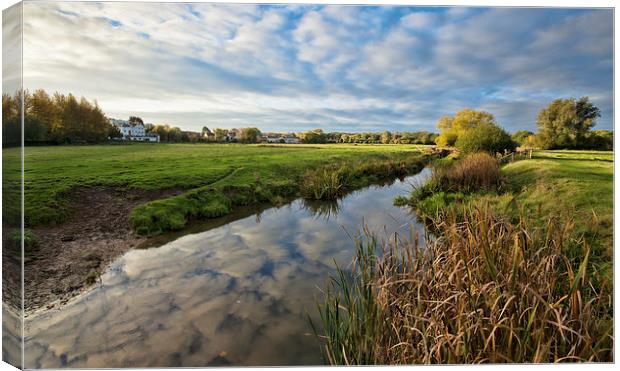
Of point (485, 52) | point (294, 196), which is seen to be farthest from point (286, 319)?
point (294, 196)

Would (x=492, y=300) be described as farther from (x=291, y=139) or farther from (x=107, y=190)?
(x=107, y=190)

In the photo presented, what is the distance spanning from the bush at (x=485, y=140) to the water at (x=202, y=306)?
1.53 m

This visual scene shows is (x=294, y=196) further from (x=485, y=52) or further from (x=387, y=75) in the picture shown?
(x=485, y=52)

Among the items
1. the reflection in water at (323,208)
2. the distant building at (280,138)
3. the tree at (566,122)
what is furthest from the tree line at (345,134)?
the reflection in water at (323,208)

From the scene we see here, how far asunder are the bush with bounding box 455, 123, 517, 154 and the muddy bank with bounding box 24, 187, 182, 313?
5.30m

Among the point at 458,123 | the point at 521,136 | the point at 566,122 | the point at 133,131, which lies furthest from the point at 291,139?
the point at 566,122

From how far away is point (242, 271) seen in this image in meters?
4.59

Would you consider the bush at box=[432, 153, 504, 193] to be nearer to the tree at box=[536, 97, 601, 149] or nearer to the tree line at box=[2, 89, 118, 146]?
the tree at box=[536, 97, 601, 149]

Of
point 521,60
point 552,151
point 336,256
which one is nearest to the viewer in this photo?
point 521,60

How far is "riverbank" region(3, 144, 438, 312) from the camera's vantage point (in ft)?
12.5

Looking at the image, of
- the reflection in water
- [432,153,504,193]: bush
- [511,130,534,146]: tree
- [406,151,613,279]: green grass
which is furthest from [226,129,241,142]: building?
[511,130,534,146]: tree

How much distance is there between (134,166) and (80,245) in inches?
54.0

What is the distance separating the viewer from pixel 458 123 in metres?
4.88

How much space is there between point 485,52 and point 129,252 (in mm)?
5320
